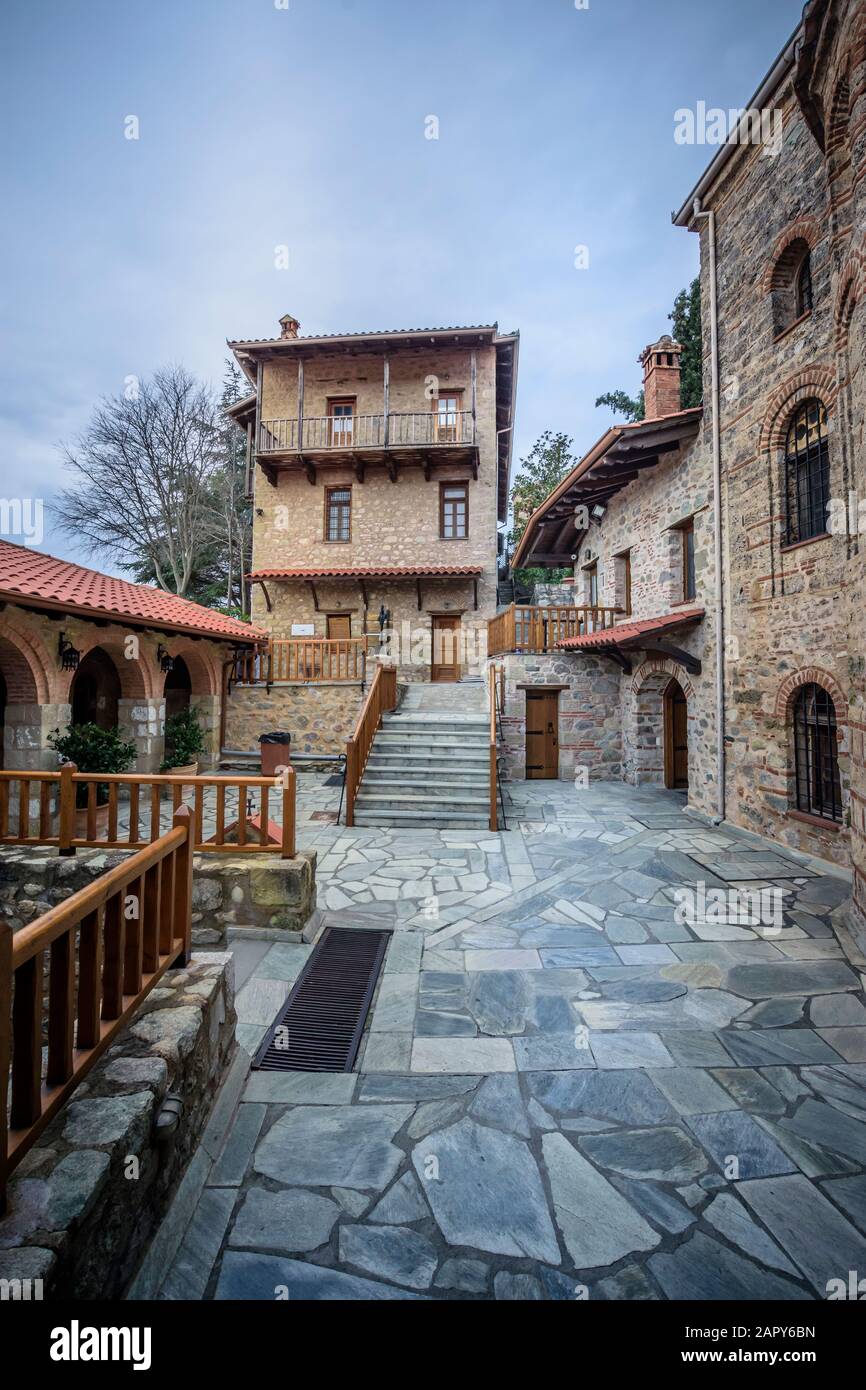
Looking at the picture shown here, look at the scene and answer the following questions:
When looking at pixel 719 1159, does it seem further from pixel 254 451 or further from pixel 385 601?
pixel 254 451

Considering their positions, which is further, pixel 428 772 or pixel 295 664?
pixel 295 664

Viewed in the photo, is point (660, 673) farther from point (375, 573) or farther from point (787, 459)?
point (375, 573)

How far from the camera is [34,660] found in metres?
7.58

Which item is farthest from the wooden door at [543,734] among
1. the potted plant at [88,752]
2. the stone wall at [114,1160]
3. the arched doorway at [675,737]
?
the stone wall at [114,1160]

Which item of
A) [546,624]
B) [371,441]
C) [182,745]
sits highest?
[371,441]

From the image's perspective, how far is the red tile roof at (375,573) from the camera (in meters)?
14.9

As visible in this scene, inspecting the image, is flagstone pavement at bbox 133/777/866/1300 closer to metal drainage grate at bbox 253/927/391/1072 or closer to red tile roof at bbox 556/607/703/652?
metal drainage grate at bbox 253/927/391/1072

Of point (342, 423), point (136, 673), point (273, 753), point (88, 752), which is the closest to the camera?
point (88, 752)

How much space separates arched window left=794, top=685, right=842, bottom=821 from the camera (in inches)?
252

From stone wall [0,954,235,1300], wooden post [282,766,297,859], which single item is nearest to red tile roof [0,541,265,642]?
wooden post [282,766,297,859]

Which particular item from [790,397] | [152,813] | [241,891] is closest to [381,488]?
[790,397]

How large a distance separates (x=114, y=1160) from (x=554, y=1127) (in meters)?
1.83

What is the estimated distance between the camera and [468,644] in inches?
619

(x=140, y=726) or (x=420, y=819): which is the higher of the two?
(x=140, y=726)
